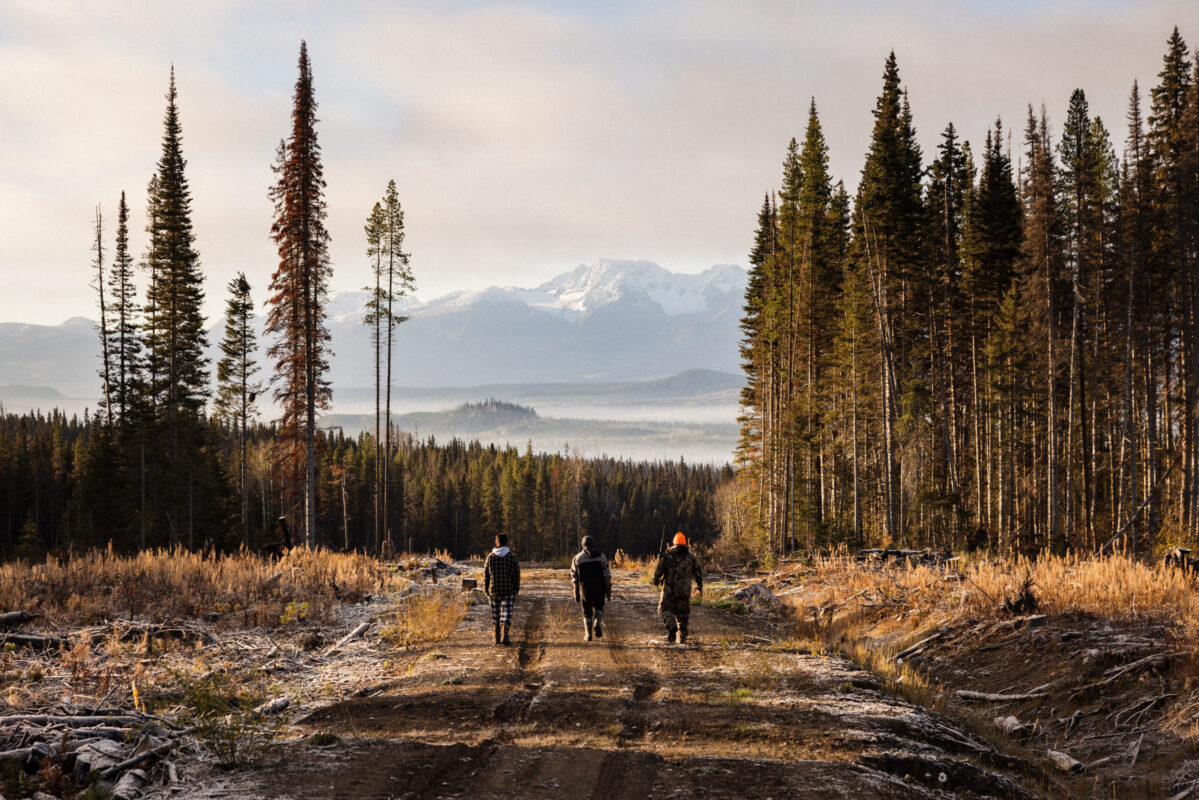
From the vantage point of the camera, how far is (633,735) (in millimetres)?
8242

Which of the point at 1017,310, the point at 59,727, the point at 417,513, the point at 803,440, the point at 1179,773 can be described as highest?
the point at 1017,310

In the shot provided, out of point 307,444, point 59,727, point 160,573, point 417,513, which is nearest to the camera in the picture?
point 59,727

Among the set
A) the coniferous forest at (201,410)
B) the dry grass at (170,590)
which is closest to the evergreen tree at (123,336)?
the coniferous forest at (201,410)

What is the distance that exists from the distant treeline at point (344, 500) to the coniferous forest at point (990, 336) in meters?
24.6

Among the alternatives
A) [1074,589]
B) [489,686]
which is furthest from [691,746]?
[1074,589]

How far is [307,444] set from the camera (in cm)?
3109

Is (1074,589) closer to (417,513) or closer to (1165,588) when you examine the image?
(1165,588)

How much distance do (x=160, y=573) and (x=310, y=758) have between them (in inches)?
457

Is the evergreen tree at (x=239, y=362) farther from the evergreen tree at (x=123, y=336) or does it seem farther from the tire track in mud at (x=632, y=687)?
the tire track in mud at (x=632, y=687)

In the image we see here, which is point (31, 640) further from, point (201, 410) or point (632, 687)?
point (201, 410)

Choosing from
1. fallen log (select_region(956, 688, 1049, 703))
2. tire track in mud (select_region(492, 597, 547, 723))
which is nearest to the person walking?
tire track in mud (select_region(492, 597, 547, 723))

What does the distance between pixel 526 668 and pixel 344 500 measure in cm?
5212

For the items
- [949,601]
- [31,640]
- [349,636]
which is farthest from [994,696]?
[31,640]

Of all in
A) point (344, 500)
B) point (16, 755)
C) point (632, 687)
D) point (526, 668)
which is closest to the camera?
point (16, 755)
